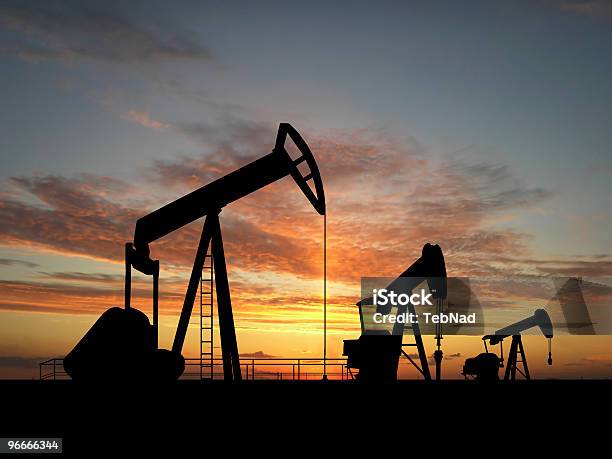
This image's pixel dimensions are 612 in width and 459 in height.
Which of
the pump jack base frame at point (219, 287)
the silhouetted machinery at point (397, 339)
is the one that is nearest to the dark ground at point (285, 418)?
the pump jack base frame at point (219, 287)

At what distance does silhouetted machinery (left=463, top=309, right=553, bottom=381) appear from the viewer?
22.2 metres

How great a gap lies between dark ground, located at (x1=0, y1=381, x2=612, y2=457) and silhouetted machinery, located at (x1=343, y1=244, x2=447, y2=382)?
2.95 m

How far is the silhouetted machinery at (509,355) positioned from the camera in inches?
873

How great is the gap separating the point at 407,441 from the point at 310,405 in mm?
2984

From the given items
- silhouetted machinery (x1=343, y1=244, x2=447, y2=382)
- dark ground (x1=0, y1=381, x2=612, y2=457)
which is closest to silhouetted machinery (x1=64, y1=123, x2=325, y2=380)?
dark ground (x1=0, y1=381, x2=612, y2=457)

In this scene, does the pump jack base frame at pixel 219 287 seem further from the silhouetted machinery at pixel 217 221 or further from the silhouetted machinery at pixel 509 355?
the silhouetted machinery at pixel 509 355

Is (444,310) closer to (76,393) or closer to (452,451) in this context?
(452,451)

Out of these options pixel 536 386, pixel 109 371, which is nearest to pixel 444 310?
pixel 536 386

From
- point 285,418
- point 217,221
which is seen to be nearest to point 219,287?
point 217,221

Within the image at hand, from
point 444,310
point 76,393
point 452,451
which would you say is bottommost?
point 452,451

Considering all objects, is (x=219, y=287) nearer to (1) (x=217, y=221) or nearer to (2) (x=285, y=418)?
(1) (x=217, y=221)

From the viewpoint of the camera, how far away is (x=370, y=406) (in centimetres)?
1573

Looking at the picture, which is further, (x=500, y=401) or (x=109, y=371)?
(x=500, y=401)

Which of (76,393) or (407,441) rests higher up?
(76,393)
